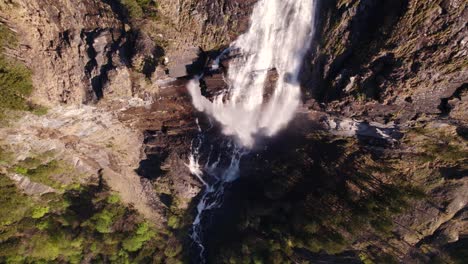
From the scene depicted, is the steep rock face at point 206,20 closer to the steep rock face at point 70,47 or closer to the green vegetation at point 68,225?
the steep rock face at point 70,47

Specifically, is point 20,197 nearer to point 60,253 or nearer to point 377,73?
point 60,253

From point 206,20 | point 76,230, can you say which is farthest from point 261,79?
point 76,230

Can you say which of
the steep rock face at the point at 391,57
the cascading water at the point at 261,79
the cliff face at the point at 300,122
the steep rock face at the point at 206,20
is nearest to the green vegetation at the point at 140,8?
the cliff face at the point at 300,122

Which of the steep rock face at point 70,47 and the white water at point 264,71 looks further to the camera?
the white water at point 264,71

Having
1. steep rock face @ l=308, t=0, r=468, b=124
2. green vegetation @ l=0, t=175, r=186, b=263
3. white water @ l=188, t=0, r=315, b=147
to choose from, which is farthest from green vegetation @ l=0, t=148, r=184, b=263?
steep rock face @ l=308, t=0, r=468, b=124

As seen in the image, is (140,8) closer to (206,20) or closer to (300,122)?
(206,20)

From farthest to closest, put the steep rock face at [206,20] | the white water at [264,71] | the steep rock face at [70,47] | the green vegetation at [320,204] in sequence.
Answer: the green vegetation at [320,204] < the white water at [264,71] < the steep rock face at [206,20] < the steep rock face at [70,47]

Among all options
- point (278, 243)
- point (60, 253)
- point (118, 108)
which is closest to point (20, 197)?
point (60, 253)
